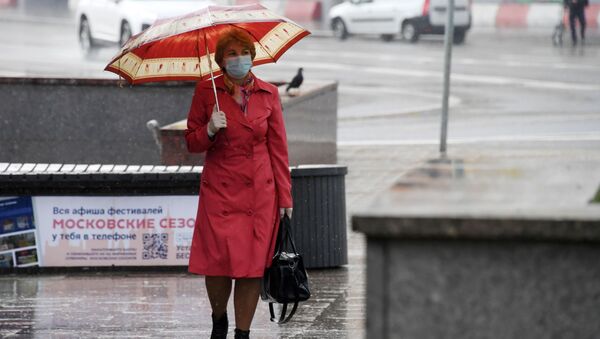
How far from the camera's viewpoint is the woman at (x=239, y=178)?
22.5ft

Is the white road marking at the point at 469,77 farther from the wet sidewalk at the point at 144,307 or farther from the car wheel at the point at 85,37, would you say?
the wet sidewalk at the point at 144,307

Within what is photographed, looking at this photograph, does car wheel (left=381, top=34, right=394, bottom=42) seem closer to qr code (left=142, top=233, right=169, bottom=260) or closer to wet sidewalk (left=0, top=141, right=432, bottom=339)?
wet sidewalk (left=0, top=141, right=432, bottom=339)

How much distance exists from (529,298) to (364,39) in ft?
108

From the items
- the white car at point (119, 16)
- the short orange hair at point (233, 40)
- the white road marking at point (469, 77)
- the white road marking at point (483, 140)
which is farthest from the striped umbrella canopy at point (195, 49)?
the white car at point (119, 16)

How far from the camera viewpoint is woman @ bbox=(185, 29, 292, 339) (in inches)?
270

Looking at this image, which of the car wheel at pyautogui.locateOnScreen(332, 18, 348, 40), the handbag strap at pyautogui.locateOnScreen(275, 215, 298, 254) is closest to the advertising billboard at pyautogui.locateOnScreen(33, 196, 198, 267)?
the handbag strap at pyautogui.locateOnScreen(275, 215, 298, 254)

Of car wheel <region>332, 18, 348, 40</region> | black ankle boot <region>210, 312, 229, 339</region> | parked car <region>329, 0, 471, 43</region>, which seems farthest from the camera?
car wheel <region>332, 18, 348, 40</region>

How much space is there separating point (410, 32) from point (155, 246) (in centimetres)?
2566

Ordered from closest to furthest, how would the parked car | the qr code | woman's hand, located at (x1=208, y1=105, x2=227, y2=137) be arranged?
woman's hand, located at (x1=208, y1=105, x2=227, y2=137)
the qr code
the parked car

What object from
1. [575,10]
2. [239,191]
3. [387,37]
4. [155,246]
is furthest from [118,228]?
[387,37]

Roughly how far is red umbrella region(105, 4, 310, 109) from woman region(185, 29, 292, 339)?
17.0 inches

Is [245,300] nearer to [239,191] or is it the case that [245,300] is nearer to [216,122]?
[239,191]

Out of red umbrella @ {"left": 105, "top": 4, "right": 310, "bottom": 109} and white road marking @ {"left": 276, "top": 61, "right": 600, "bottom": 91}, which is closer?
red umbrella @ {"left": 105, "top": 4, "right": 310, "bottom": 109}

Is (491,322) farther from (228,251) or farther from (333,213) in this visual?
(333,213)
